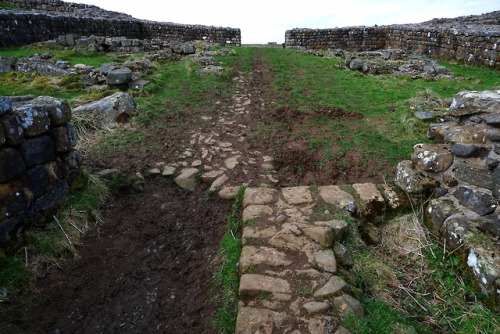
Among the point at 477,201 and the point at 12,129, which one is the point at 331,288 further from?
the point at 12,129

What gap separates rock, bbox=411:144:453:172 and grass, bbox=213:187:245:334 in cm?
280

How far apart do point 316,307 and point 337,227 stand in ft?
4.17

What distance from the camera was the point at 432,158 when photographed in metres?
4.93

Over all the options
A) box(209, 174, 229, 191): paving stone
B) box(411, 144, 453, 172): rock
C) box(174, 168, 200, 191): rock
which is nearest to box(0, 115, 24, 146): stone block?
box(174, 168, 200, 191): rock

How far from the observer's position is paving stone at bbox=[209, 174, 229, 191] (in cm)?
559

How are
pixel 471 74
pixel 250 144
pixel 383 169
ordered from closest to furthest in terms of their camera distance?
pixel 383 169, pixel 250 144, pixel 471 74

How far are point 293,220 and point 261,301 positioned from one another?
132 centimetres

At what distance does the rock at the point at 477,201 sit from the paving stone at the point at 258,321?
110 inches

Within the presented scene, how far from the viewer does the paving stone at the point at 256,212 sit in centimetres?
439

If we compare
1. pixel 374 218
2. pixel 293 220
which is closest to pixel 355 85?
Answer: pixel 374 218

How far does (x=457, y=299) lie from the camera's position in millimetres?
3672

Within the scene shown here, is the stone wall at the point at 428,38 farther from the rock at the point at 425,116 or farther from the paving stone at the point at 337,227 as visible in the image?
the paving stone at the point at 337,227

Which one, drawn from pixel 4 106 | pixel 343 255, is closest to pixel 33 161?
pixel 4 106

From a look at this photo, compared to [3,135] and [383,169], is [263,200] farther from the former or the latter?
[3,135]
